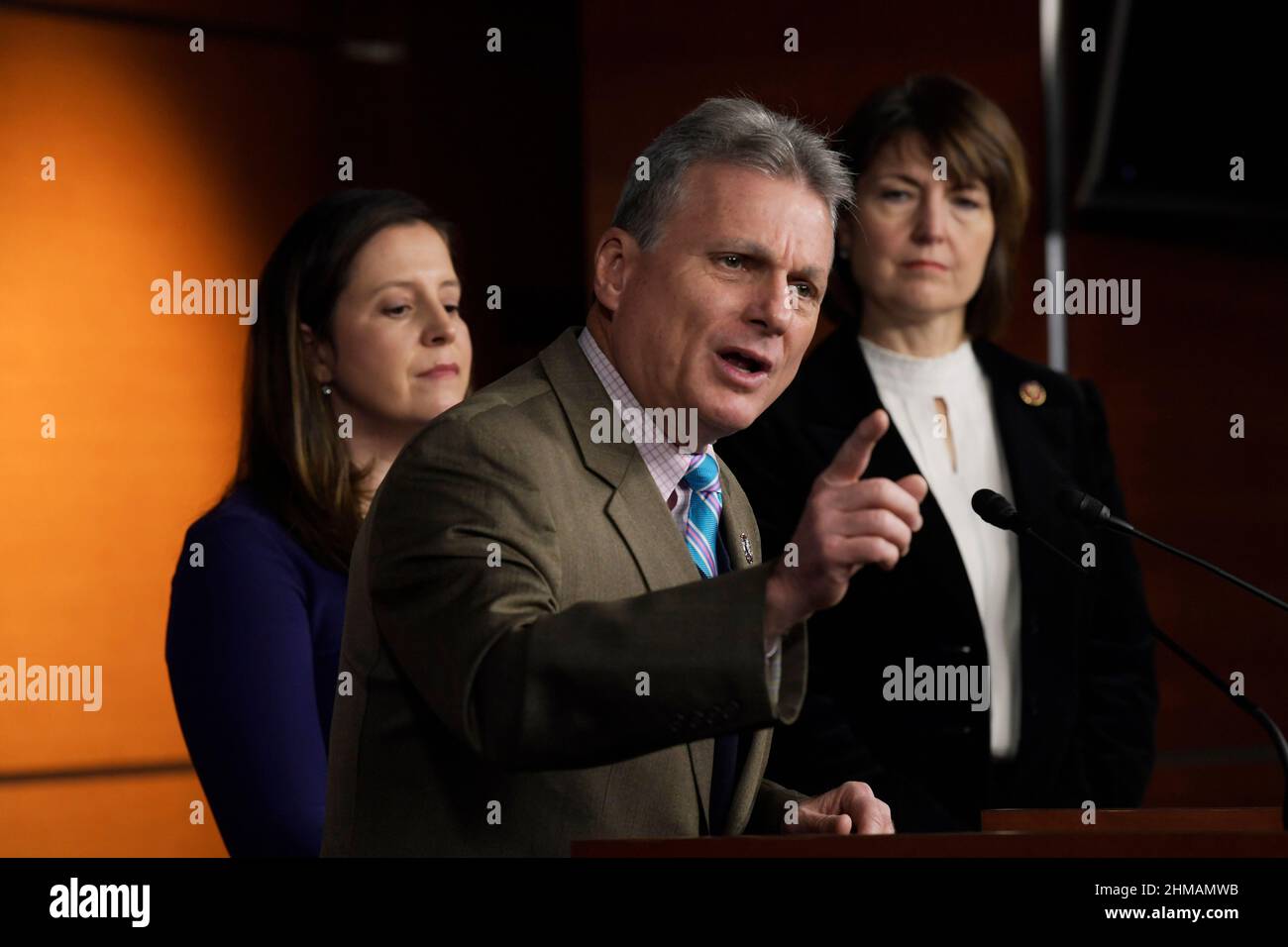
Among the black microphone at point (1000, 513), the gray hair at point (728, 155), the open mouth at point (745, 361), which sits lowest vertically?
the black microphone at point (1000, 513)

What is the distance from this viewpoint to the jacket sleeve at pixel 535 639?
4.66 feet

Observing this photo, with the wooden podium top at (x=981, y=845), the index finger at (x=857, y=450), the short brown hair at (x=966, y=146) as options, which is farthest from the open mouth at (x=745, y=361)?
the short brown hair at (x=966, y=146)

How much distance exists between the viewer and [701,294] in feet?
6.05

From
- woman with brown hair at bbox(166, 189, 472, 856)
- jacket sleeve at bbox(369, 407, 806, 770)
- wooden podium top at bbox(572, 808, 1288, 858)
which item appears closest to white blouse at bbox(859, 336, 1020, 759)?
woman with brown hair at bbox(166, 189, 472, 856)

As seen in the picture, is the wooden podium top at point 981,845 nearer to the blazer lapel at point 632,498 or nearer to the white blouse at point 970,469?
the blazer lapel at point 632,498

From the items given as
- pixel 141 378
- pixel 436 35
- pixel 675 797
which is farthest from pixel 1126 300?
pixel 675 797

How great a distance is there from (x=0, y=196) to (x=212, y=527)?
1566 mm

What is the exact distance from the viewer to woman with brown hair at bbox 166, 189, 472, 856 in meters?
2.26

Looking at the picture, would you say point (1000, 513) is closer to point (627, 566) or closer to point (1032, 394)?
point (627, 566)

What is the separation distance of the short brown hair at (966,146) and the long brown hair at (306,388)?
0.76 meters

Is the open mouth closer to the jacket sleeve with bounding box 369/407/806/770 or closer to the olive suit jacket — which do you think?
the olive suit jacket

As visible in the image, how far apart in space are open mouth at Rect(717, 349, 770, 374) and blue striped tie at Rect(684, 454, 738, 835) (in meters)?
0.12

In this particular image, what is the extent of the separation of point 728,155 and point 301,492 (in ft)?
3.05

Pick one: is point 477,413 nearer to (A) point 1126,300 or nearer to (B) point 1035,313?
(B) point 1035,313
